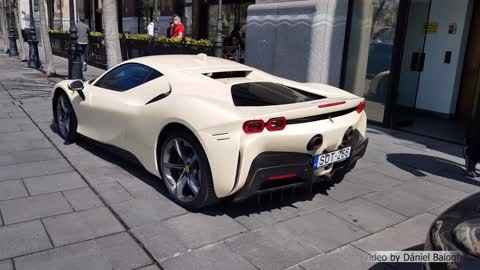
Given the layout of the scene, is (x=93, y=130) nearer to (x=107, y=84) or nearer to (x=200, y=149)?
(x=107, y=84)

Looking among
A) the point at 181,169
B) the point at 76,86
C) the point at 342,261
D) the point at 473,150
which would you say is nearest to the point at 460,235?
the point at 342,261

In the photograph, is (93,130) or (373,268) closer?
(373,268)

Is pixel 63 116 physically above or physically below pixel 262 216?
above

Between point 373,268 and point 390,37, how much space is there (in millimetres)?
5672

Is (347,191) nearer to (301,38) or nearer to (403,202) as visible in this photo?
(403,202)

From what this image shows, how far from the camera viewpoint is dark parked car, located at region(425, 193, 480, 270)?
198 centimetres

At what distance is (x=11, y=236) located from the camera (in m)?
3.32

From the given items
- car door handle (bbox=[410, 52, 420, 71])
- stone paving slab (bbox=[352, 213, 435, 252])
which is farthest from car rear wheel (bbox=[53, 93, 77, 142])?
car door handle (bbox=[410, 52, 420, 71])

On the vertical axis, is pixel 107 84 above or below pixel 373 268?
above

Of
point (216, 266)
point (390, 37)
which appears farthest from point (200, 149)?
point (390, 37)

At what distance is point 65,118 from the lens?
6.02 m

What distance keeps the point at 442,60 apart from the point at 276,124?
6.67 metres

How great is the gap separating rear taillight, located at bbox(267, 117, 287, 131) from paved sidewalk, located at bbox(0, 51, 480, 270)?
0.87 meters

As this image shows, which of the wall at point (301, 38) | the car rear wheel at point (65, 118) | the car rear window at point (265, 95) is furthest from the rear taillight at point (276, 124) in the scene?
the wall at point (301, 38)
